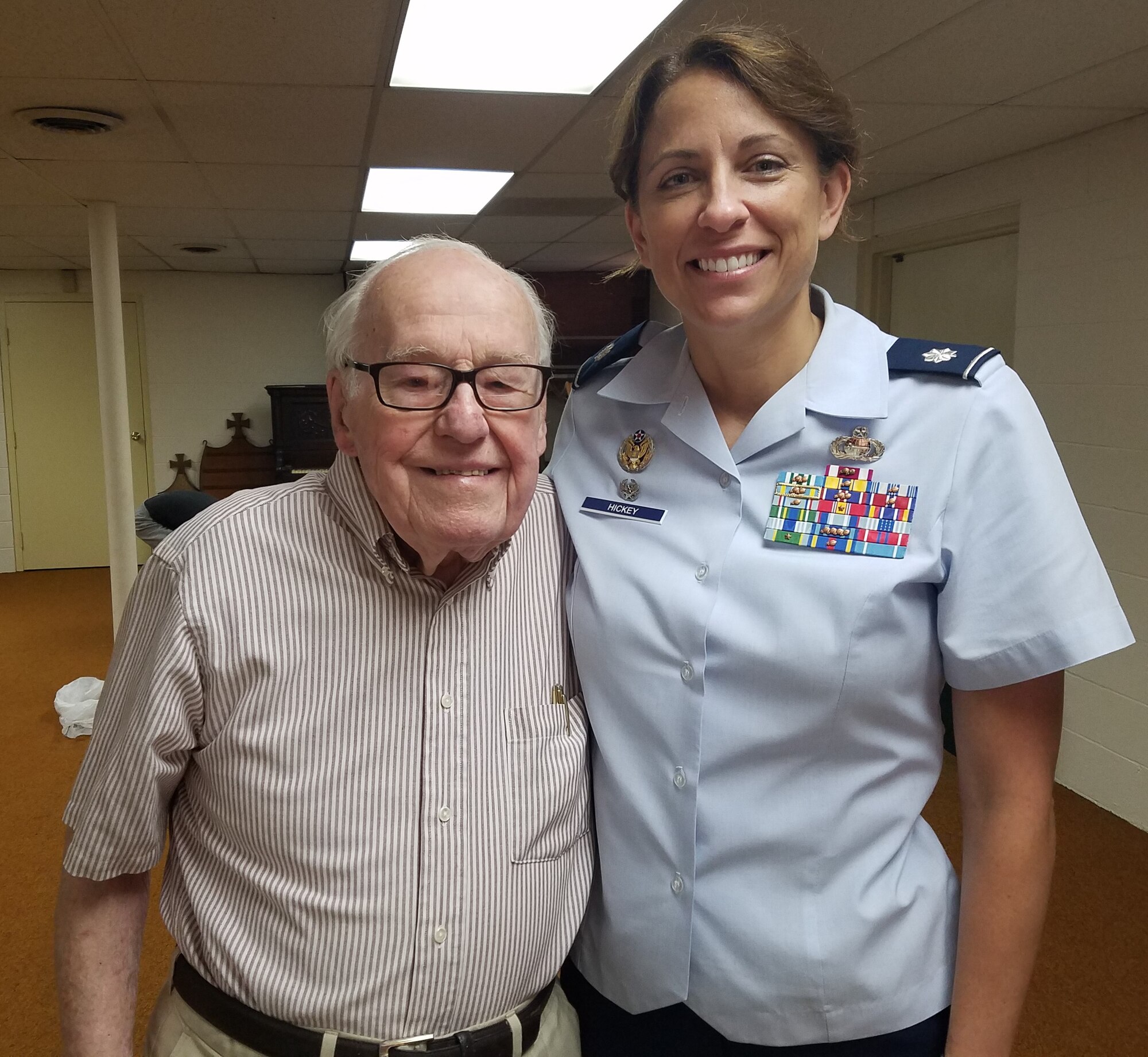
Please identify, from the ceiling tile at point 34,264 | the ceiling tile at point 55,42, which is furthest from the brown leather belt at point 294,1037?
the ceiling tile at point 34,264

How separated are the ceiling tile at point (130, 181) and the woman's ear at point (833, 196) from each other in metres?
3.94

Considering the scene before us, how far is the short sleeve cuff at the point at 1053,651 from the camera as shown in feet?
3.43

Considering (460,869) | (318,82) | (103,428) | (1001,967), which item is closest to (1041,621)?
(1001,967)

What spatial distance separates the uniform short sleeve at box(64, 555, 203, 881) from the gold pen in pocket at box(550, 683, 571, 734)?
1.44 feet

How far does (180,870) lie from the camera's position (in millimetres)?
1206

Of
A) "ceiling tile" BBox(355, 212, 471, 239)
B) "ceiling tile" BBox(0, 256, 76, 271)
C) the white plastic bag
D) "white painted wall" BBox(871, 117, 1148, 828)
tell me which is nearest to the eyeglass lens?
"white painted wall" BBox(871, 117, 1148, 828)

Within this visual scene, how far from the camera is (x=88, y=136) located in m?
3.87

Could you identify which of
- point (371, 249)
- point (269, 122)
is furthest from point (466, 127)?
point (371, 249)

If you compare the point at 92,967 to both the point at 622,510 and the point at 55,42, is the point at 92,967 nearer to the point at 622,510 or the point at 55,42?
the point at 622,510

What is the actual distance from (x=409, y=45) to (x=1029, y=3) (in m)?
1.76

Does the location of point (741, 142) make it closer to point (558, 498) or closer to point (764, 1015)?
point (558, 498)

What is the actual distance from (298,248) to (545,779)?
681cm

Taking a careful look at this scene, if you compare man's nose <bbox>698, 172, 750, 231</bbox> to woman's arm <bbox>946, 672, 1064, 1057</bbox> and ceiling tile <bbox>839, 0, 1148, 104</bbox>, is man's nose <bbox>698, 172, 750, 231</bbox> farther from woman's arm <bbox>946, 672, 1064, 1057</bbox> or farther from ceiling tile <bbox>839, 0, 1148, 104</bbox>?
ceiling tile <bbox>839, 0, 1148, 104</bbox>

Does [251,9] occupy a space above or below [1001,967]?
above
